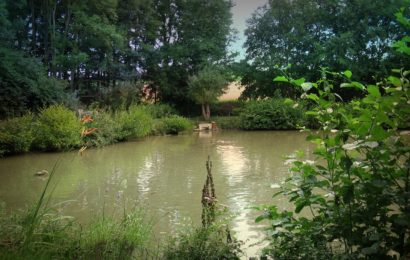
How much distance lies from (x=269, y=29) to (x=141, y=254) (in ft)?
76.3

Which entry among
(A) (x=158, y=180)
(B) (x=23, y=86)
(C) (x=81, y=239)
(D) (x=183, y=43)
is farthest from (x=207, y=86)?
(C) (x=81, y=239)

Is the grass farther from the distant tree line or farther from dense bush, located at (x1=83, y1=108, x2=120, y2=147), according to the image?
the distant tree line

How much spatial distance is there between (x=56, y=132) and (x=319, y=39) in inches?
689

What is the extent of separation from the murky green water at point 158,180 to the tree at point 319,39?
34.5ft

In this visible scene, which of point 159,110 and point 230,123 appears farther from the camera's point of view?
point 159,110

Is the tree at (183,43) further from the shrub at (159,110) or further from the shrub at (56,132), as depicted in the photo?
the shrub at (56,132)

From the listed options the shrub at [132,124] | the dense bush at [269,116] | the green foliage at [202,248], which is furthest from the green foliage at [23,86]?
the green foliage at [202,248]

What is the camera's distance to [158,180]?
7496 mm

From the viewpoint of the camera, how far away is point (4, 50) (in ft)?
48.0

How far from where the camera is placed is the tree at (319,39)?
2097cm

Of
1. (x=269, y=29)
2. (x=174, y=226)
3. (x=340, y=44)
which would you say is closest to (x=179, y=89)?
(x=269, y=29)

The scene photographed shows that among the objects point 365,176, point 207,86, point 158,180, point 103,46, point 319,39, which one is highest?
point 319,39

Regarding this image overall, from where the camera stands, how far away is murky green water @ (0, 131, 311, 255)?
17.3ft

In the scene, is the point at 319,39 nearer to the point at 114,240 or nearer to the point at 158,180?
the point at 158,180
